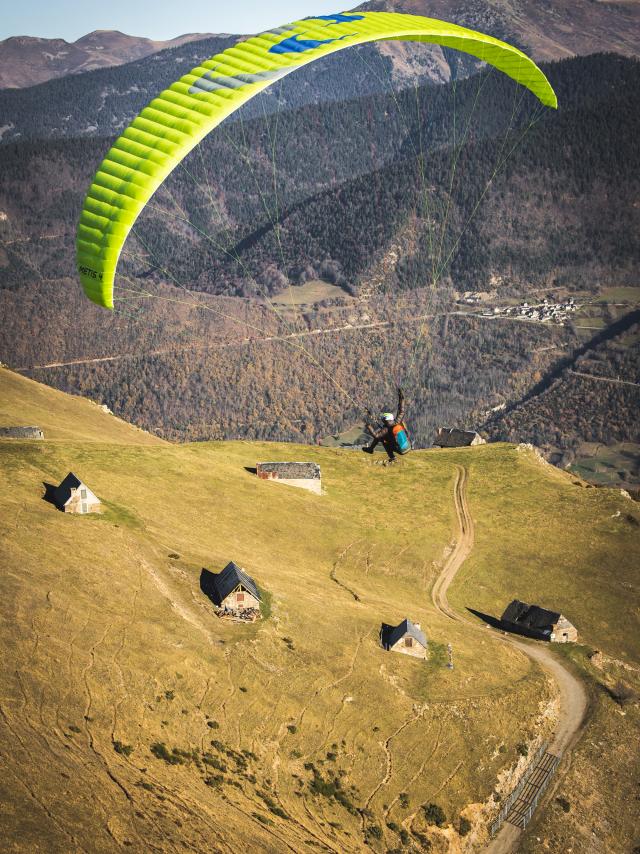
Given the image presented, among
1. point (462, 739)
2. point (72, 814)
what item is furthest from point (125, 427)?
point (72, 814)

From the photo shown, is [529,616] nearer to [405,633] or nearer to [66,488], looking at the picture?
[405,633]

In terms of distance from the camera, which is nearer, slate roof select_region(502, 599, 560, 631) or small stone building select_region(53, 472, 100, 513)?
small stone building select_region(53, 472, 100, 513)

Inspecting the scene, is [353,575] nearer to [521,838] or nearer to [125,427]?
Answer: [521,838]

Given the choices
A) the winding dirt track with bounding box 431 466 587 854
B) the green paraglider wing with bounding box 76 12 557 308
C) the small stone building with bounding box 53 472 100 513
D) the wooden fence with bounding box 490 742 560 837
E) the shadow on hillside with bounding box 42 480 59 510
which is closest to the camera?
the green paraglider wing with bounding box 76 12 557 308

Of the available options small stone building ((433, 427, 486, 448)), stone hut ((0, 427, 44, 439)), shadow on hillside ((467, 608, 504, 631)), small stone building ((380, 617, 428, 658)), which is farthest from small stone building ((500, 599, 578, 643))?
small stone building ((433, 427, 486, 448))

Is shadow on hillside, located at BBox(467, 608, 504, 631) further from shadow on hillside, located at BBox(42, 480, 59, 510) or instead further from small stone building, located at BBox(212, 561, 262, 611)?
shadow on hillside, located at BBox(42, 480, 59, 510)

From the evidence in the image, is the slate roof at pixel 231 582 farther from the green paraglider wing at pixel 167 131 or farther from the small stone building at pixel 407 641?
the green paraglider wing at pixel 167 131
